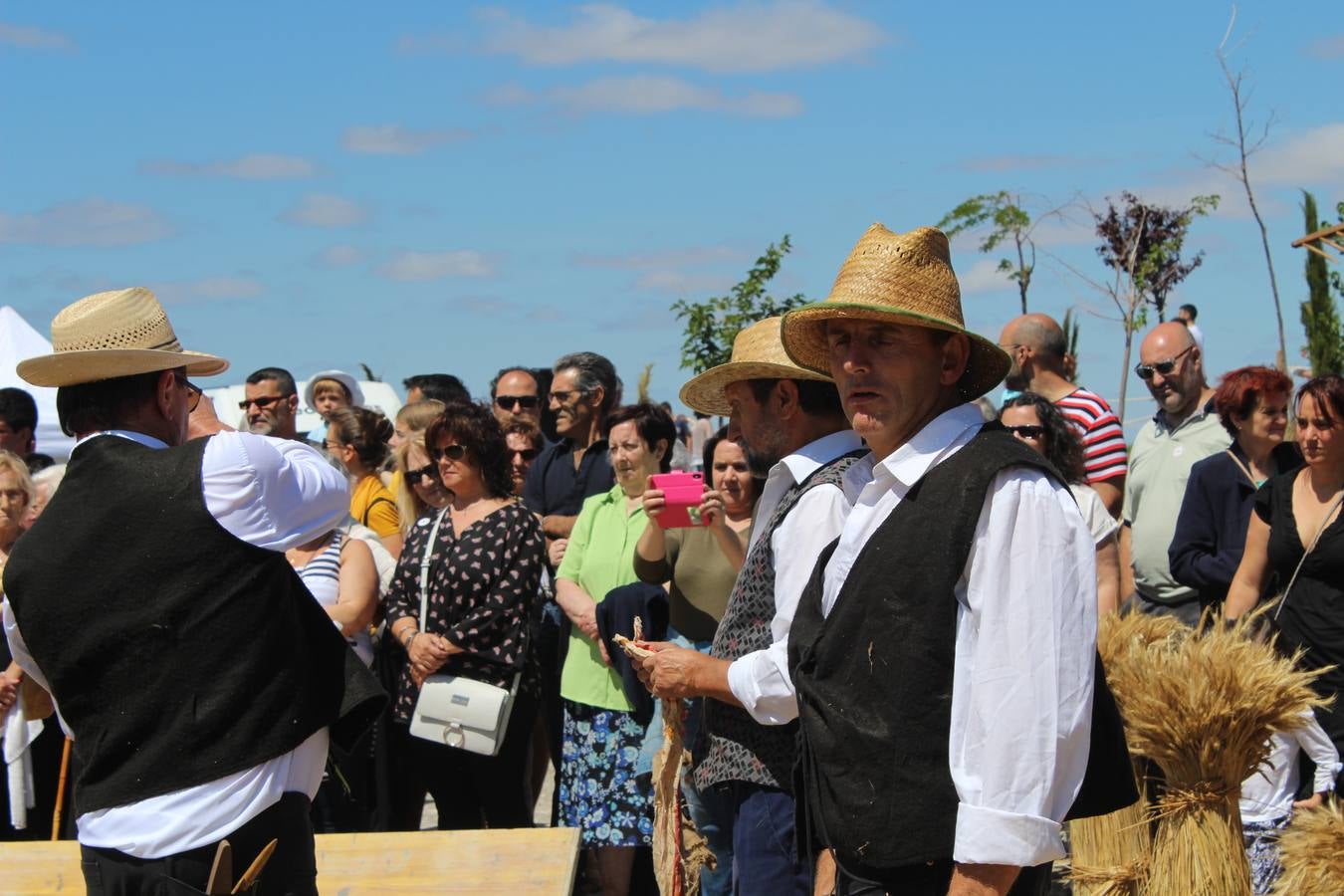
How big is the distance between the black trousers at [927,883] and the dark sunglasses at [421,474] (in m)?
4.51

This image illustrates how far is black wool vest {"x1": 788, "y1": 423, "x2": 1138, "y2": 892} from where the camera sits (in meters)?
2.16

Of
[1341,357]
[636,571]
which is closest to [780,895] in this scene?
[636,571]

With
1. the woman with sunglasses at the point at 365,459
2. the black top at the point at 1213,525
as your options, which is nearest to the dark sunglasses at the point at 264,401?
the woman with sunglasses at the point at 365,459

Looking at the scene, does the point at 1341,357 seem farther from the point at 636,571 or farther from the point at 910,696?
the point at 910,696

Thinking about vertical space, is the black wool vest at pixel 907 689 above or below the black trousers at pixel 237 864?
above

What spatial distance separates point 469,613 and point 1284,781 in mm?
3167

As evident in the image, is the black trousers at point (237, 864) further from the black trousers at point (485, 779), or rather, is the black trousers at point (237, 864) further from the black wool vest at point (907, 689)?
the black trousers at point (485, 779)

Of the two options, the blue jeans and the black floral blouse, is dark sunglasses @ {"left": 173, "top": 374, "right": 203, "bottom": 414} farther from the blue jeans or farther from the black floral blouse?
the black floral blouse

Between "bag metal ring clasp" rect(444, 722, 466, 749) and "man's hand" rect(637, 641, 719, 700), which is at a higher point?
"man's hand" rect(637, 641, 719, 700)

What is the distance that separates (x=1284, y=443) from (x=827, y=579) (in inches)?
159

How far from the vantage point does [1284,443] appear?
5742mm

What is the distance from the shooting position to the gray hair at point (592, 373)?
7.10 m

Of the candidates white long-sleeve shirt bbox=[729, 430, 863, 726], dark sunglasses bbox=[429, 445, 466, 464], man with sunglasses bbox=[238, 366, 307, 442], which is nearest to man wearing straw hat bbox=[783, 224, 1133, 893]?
white long-sleeve shirt bbox=[729, 430, 863, 726]

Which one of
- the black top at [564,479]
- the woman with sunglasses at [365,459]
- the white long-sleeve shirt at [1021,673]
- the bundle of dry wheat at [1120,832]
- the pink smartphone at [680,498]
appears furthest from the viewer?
the black top at [564,479]
